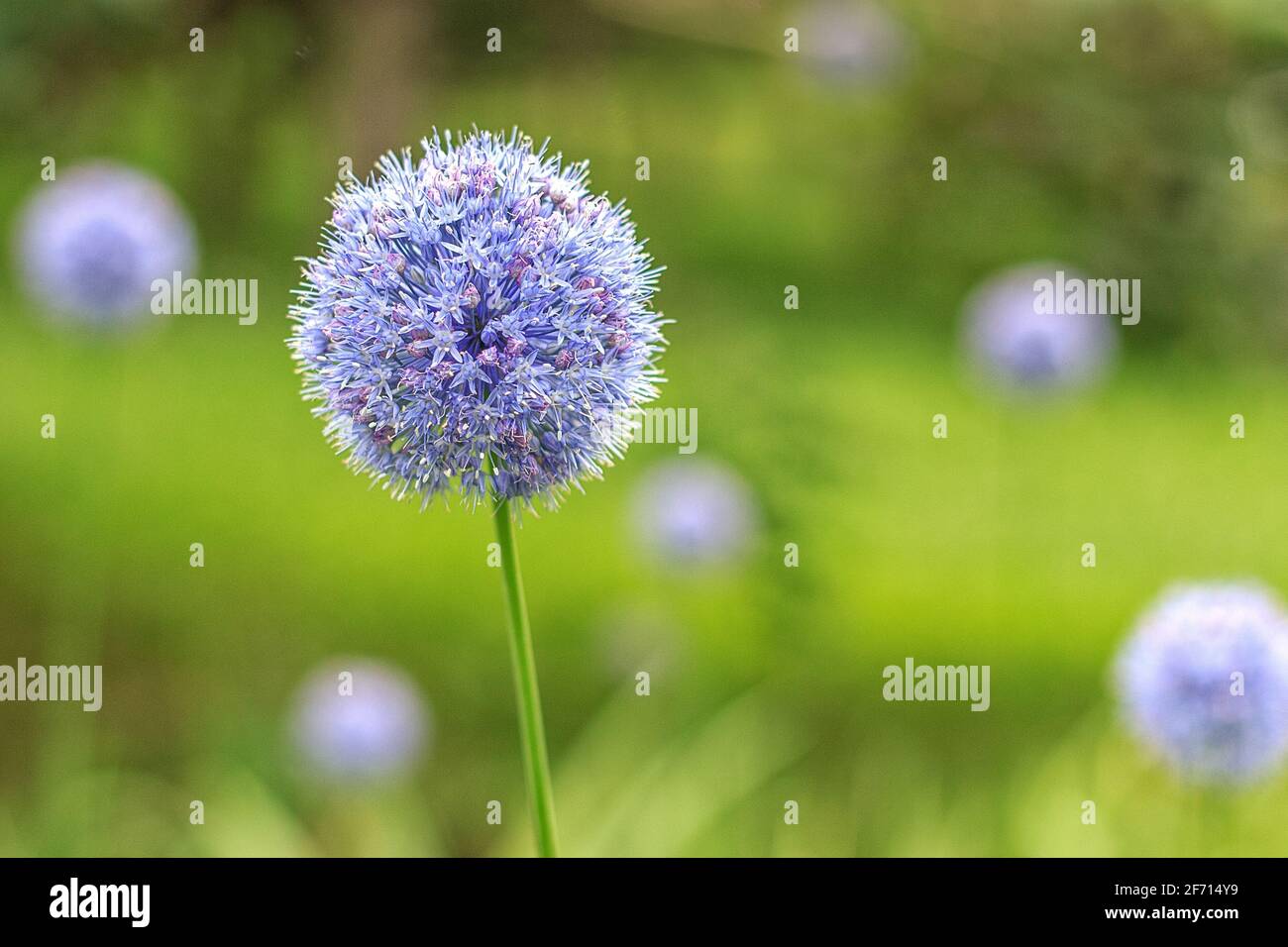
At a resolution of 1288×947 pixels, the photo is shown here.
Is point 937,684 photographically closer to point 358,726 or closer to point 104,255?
point 358,726

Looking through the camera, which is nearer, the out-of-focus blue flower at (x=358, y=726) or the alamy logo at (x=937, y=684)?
the out-of-focus blue flower at (x=358, y=726)

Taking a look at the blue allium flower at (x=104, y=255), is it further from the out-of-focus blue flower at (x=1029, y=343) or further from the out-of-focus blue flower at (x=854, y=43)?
the out-of-focus blue flower at (x=854, y=43)

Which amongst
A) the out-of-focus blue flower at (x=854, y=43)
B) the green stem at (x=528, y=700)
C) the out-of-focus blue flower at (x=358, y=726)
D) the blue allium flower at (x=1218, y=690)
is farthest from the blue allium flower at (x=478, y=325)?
the out-of-focus blue flower at (x=854, y=43)

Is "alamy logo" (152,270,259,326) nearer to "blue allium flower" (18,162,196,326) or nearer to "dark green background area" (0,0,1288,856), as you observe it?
"blue allium flower" (18,162,196,326)

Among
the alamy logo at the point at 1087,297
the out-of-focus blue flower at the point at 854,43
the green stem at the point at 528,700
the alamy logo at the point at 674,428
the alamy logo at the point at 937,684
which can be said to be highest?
the out-of-focus blue flower at the point at 854,43

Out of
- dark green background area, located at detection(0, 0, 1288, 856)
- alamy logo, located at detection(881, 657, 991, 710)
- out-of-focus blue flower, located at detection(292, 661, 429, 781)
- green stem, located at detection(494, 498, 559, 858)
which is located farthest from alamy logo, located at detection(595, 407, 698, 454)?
green stem, located at detection(494, 498, 559, 858)

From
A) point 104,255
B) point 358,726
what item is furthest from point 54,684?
point 104,255
